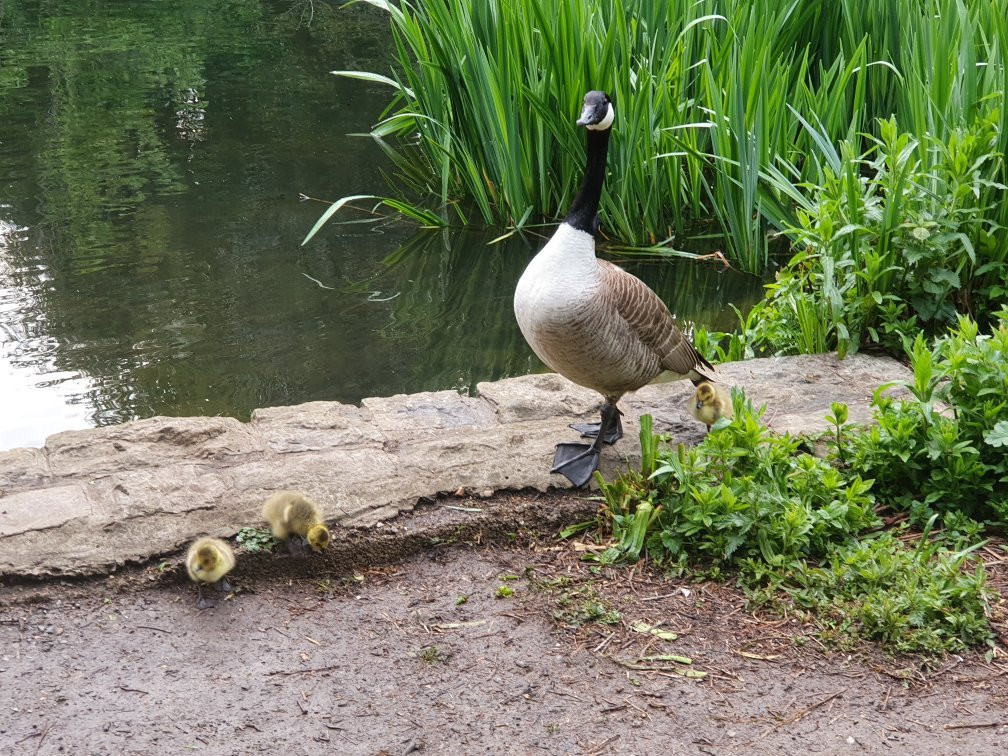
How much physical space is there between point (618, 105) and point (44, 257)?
160 inches

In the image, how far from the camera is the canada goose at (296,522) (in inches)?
127

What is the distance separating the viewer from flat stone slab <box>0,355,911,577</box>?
10.8 feet

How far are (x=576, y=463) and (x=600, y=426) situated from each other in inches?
14.1

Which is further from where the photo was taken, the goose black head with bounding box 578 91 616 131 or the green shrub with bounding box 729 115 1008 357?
the green shrub with bounding box 729 115 1008 357

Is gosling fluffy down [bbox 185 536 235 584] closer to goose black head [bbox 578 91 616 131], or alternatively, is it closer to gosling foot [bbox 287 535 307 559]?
gosling foot [bbox 287 535 307 559]

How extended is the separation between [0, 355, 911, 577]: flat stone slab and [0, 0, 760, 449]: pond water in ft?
4.83

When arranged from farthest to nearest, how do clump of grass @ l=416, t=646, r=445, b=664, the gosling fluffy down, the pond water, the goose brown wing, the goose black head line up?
the pond water → the goose black head → the goose brown wing → the gosling fluffy down → clump of grass @ l=416, t=646, r=445, b=664

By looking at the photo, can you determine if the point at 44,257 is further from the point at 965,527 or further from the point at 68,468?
the point at 965,527

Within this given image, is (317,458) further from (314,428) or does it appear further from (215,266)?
(215,266)

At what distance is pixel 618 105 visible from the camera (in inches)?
260

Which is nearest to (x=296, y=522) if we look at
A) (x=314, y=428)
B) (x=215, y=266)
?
(x=314, y=428)

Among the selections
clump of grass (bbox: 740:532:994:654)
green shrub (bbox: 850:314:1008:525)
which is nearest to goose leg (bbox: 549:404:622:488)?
clump of grass (bbox: 740:532:994:654)

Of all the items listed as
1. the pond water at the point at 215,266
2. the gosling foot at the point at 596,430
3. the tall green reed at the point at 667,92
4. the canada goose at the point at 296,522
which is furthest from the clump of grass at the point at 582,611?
the tall green reed at the point at 667,92

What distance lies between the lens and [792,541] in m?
3.24
